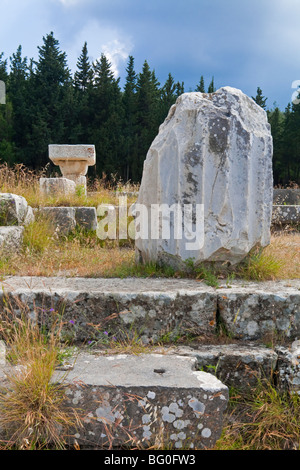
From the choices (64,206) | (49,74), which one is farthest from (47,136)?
(64,206)

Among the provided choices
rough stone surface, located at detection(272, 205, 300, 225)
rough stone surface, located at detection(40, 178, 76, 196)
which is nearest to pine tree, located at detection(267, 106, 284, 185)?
rough stone surface, located at detection(272, 205, 300, 225)

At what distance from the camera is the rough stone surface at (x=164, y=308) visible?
275cm

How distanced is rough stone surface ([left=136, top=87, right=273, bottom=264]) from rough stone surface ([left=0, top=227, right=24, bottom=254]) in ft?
5.82

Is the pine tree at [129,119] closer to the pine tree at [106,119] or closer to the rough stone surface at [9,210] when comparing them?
the pine tree at [106,119]

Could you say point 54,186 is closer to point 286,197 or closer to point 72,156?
point 72,156

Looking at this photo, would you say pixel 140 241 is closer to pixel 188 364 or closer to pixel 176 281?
pixel 176 281

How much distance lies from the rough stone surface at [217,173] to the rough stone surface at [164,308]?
0.45 m

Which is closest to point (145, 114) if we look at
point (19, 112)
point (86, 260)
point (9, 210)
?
point (19, 112)

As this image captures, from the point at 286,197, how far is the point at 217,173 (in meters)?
7.36

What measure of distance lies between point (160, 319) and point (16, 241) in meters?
2.46

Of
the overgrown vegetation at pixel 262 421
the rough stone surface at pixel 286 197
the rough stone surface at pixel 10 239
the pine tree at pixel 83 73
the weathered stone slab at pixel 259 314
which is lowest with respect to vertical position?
the overgrown vegetation at pixel 262 421

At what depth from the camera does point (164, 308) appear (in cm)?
277

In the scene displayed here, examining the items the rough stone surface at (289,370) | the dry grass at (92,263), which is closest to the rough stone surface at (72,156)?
the dry grass at (92,263)

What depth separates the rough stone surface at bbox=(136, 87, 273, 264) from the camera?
3234 mm
